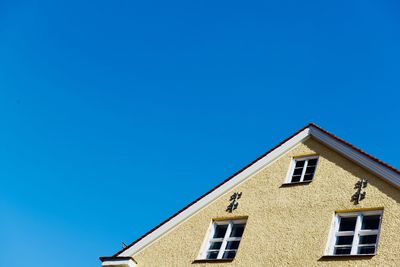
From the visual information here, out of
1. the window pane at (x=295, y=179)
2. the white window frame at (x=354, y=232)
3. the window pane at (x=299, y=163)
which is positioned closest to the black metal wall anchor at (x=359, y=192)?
the white window frame at (x=354, y=232)

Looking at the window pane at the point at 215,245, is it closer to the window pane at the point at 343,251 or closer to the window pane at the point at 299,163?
the window pane at the point at 343,251

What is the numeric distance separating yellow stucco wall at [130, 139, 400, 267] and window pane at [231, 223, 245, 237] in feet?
1.18

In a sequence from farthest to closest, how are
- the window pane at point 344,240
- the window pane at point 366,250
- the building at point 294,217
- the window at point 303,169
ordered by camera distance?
1. the window at point 303,169
2. the window pane at point 344,240
3. the building at point 294,217
4. the window pane at point 366,250

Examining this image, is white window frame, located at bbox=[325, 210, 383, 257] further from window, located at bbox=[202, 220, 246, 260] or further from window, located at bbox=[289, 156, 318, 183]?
window, located at bbox=[202, 220, 246, 260]

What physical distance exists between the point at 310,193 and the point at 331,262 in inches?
110

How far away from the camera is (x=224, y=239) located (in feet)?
49.3

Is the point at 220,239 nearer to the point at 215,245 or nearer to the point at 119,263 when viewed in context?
the point at 215,245

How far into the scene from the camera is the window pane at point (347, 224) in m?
13.6

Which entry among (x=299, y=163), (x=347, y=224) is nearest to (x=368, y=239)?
(x=347, y=224)

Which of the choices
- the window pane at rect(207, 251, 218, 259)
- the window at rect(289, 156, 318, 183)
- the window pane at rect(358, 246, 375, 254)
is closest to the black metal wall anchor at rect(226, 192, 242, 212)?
the window pane at rect(207, 251, 218, 259)

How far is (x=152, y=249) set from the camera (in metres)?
15.8

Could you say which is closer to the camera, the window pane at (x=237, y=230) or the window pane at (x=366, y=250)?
the window pane at (x=366, y=250)

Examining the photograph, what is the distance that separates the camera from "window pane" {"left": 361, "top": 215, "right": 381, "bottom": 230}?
13188mm

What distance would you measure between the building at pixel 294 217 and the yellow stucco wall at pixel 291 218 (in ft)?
0.09
